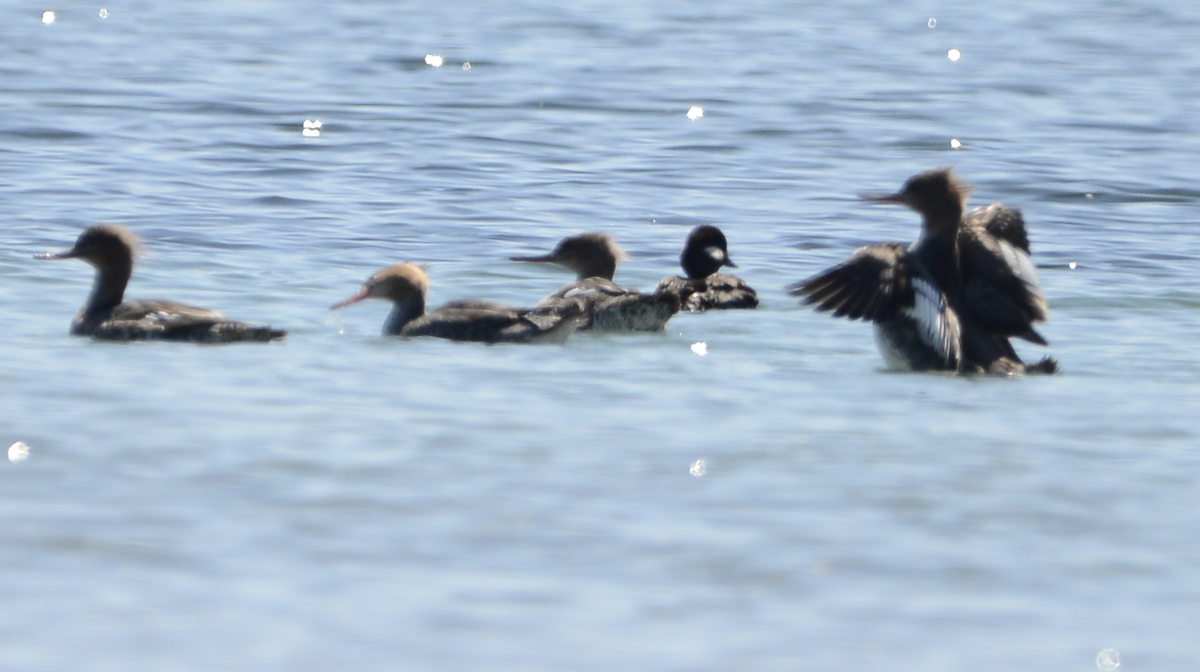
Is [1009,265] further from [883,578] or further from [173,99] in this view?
[173,99]

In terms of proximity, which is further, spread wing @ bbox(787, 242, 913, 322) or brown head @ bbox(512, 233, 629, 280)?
brown head @ bbox(512, 233, 629, 280)

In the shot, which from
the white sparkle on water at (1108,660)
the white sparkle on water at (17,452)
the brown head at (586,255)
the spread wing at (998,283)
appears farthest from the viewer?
the brown head at (586,255)

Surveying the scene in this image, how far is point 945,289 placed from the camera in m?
9.77

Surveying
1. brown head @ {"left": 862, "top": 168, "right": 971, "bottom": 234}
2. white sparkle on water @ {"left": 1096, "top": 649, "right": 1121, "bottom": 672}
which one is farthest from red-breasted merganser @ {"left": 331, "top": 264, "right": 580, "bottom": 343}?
white sparkle on water @ {"left": 1096, "top": 649, "right": 1121, "bottom": 672}

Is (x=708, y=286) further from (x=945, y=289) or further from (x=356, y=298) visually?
(x=356, y=298)

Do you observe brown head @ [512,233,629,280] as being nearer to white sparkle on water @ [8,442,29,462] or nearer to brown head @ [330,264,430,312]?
brown head @ [330,264,430,312]

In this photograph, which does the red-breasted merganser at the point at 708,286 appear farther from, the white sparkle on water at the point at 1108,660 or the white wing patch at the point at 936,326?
the white sparkle on water at the point at 1108,660

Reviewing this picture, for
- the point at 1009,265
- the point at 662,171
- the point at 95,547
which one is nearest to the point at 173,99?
the point at 662,171

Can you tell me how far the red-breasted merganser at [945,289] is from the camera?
9.38 metres

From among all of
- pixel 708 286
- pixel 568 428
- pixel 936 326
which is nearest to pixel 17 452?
pixel 568 428

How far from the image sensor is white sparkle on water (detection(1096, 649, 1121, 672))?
5.21m

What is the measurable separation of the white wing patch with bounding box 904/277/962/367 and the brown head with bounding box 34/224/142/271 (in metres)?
4.07

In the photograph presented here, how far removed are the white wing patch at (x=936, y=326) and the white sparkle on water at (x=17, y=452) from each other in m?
4.21

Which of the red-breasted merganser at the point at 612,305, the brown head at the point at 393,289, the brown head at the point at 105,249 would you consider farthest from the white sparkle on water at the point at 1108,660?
the brown head at the point at 105,249
